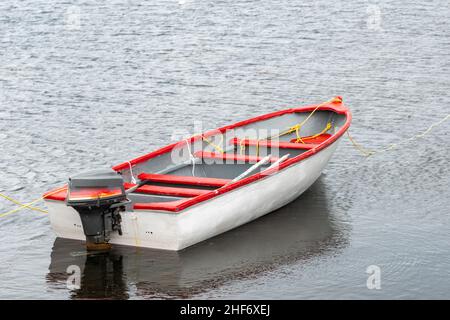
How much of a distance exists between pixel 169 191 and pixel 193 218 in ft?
3.51

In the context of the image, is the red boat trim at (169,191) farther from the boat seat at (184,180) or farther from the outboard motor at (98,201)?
the outboard motor at (98,201)

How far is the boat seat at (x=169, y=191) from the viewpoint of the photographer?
15133 mm

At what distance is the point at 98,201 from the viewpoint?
45.1 feet

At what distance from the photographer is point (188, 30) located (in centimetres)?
3162

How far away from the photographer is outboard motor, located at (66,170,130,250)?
13797 millimetres

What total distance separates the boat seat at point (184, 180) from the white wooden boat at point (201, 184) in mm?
16

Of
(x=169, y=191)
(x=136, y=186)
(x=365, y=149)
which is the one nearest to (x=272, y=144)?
(x=169, y=191)

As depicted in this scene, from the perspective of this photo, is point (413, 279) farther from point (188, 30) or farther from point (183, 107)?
point (188, 30)

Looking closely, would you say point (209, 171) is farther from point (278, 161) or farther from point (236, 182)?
point (236, 182)

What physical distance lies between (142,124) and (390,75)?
789 cm

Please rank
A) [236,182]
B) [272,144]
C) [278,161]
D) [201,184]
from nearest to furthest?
[236,182], [201,184], [278,161], [272,144]

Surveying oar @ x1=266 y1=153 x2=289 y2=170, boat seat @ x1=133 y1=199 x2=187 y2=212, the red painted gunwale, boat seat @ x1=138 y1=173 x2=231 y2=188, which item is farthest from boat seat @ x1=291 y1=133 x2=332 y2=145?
boat seat @ x1=133 y1=199 x2=187 y2=212
